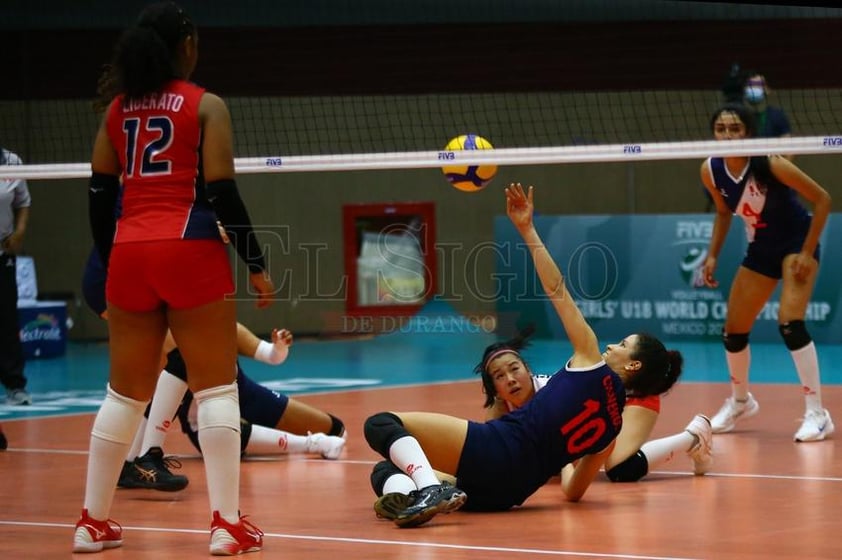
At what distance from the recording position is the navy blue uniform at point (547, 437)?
6.05 metres

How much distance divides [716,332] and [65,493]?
34.7 feet

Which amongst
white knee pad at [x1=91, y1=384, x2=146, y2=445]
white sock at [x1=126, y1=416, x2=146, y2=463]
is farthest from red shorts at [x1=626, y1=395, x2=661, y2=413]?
white knee pad at [x1=91, y1=384, x2=146, y2=445]

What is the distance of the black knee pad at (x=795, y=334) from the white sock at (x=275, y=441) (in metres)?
3.19

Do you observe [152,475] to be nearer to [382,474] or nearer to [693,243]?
[382,474]

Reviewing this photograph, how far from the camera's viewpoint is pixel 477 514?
620 centimetres

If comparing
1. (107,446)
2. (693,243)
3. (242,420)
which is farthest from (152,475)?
(693,243)

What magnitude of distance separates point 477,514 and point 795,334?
3.49 metres

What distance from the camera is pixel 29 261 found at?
16.4 meters

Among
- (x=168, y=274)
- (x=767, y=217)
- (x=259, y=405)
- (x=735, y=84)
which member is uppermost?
(x=735, y=84)

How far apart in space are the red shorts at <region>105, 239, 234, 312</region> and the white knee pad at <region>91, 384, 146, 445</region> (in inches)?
15.0

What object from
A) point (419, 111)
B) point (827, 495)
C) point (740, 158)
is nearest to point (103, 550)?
point (827, 495)

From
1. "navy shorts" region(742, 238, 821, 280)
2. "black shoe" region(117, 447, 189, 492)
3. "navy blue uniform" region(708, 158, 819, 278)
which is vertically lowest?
"black shoe" region(117, 447, 189, 492)

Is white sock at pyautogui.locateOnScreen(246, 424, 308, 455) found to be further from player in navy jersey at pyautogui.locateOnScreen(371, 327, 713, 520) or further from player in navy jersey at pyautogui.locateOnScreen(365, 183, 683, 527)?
player in navy jersey at pyautogui.locateOnScreen(365, 183, 683, 527)

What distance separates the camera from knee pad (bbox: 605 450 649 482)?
7.07m
